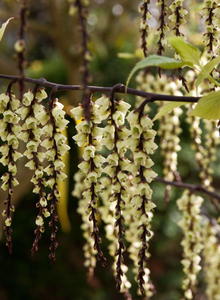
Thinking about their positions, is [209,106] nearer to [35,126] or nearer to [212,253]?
[35,126]

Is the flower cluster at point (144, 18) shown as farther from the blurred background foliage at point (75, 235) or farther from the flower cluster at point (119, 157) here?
the blurred background foliage at point (75, 235)

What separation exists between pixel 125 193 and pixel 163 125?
0.60m

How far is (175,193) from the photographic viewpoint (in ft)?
11.6

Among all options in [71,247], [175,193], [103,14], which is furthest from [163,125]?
[103,14]

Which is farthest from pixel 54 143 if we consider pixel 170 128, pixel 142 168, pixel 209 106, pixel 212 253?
pixel 212 253

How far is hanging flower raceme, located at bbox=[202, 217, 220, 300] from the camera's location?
1537mm

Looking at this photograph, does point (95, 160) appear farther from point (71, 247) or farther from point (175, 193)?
point (71, 247)

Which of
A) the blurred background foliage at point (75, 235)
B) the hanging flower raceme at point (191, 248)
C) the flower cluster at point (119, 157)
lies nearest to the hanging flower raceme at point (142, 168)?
the flower cluster at point (119, 157)

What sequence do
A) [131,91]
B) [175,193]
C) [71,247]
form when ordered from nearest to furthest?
[131,91]
[175,193]
[71,247]

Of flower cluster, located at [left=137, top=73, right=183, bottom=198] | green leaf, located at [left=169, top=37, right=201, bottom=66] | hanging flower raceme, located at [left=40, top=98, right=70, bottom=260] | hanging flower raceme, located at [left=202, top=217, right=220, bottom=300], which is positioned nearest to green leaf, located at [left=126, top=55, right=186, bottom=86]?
green leaf, located at [left=169, top=37, right=201, bottom=66]

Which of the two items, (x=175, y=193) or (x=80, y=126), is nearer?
(x=80, y=126)

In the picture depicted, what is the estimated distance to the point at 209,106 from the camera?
2.48ft

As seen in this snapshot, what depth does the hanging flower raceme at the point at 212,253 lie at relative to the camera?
1537 mm

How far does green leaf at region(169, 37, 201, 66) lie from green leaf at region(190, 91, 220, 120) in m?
0.06
